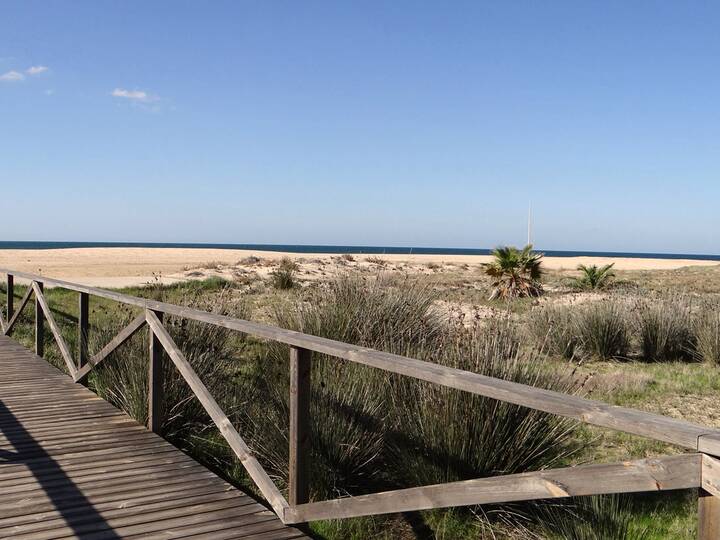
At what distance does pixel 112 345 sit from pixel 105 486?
6.92 ft

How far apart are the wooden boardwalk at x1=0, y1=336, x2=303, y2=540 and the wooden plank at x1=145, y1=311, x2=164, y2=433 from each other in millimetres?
106

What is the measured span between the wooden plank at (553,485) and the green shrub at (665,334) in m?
7.88

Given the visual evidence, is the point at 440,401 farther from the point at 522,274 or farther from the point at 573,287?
the point at 573,287

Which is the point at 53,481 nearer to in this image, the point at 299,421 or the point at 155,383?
the point at 155,383

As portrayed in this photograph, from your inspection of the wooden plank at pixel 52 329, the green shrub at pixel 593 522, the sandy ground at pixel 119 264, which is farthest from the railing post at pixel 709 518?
the sandy ground at pixel 119 264

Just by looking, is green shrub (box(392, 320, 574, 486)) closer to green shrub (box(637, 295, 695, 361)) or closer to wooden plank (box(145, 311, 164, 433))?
wooden plank (box(145, 311, 164, 433))

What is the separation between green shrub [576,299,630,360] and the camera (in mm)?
9492

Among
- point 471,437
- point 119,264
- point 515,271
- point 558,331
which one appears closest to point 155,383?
point 471,437

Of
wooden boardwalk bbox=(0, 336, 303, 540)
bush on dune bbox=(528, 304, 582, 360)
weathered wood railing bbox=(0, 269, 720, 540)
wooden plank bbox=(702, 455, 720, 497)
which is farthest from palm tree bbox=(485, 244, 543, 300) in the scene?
wooden plank bbox=(702, 455, 720, 497)

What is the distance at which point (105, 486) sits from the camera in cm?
377

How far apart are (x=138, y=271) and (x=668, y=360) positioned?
94.8 feet

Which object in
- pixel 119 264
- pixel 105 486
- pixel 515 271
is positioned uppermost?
pixel 515 271

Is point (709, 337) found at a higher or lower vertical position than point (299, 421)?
lower

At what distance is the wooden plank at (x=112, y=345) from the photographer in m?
5.21
